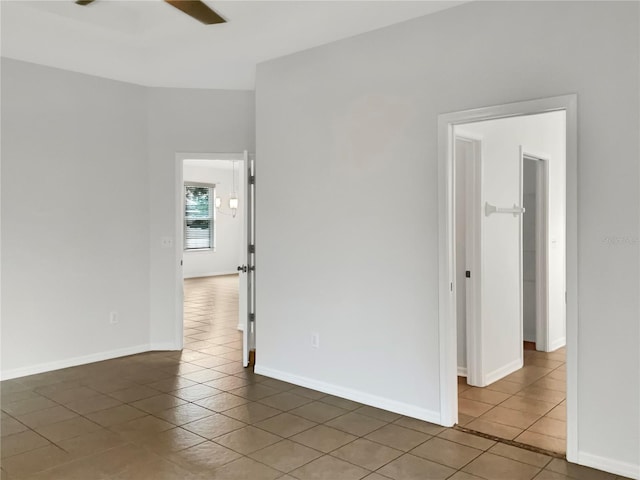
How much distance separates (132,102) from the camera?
527cm

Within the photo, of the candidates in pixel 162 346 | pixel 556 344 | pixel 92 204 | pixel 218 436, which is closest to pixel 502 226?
pixel 556 344

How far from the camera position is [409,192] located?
356 centimetres

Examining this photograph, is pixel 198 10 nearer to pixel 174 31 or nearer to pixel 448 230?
pixel 174 31

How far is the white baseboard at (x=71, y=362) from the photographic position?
4471 mm

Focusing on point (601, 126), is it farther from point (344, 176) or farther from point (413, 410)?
point (413, 410)

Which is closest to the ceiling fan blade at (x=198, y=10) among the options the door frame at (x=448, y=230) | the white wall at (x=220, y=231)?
the door frame at (x=448, y=230)

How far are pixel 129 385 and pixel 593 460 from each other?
340 centimetres

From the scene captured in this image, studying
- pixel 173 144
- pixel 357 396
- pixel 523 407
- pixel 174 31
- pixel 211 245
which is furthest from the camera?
pixel 211 245

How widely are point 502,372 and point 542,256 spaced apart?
1.56 m

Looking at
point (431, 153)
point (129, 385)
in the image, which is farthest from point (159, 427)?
point (431, 153)

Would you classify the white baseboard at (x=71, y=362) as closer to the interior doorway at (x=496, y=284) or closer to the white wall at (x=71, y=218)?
the white wall at (x=71, y=218)

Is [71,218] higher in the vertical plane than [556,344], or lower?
higher

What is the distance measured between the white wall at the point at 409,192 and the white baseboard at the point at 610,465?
1 cm

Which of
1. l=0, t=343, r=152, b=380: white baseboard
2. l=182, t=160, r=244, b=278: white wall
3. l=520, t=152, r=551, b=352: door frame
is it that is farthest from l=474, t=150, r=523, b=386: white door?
l=182, t=160, r=244, b=278: white wall
